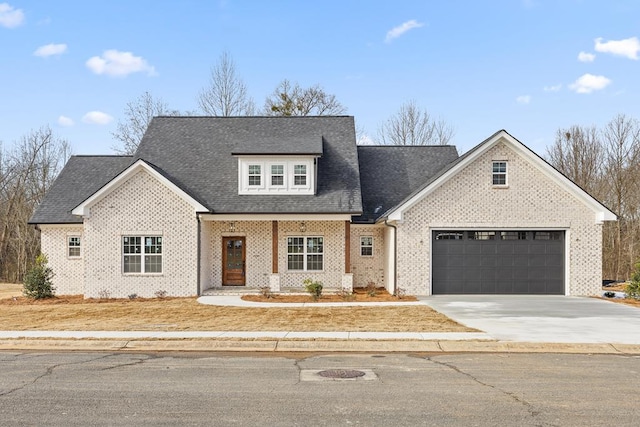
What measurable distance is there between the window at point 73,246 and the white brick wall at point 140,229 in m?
2.37

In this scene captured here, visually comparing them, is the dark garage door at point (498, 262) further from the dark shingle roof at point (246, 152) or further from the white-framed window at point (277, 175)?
the white-framed window at point (277, 175)

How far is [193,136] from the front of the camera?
90.7ft

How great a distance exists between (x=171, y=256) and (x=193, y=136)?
763 cm

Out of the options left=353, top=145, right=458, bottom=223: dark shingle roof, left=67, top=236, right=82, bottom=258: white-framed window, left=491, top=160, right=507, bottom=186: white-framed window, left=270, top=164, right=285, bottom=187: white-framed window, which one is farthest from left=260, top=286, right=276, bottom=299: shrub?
left=491, top=160, right=507, bottom=186: white-framed window

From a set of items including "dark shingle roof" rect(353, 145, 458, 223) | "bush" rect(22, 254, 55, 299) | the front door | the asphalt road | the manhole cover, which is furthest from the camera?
"dark shingle roof" rect(353, 145, 458, 223)

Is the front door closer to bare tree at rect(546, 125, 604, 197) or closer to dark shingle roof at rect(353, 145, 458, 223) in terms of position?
dark shingle roof at rect(353, 145, 458, 223)

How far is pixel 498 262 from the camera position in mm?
22422

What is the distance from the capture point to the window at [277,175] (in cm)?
2425

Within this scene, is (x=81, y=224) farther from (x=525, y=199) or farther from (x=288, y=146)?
(x=525, y=199)

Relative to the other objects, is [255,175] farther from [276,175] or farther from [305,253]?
[305,253]

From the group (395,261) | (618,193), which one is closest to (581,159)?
(618,193)

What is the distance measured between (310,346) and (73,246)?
637 inches

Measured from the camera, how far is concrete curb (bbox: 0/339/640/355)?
38.8 ft

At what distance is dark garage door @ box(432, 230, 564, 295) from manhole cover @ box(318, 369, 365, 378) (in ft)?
43.8
